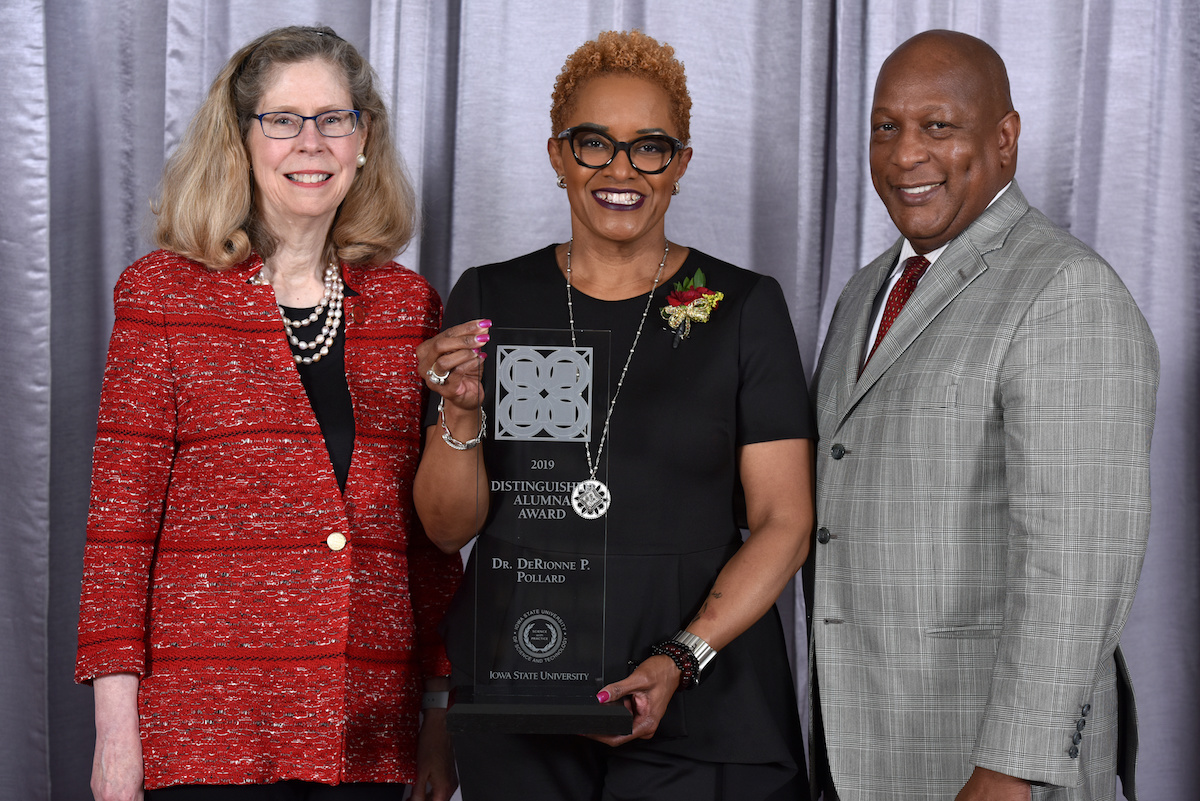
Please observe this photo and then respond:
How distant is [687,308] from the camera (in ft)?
5.79

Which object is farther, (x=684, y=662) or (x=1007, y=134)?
(x=1007, y=134)

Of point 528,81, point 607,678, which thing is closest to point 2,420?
point 528,81

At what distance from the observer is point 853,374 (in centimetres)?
182

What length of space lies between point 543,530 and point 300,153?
868 mm

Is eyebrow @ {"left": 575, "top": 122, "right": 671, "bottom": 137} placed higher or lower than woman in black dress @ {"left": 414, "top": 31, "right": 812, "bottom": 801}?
higher

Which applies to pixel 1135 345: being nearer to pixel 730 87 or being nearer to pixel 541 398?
pixel 541 398

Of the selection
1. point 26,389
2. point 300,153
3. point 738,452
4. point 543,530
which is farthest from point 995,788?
point 26,389

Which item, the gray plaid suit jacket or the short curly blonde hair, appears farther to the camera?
the short curly blonde hair

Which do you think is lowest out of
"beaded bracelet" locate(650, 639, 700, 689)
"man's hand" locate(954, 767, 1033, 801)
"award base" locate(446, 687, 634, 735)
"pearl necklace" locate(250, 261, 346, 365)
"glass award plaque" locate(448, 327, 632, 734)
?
"man's hand" locate(954, 767, 1033, 801)

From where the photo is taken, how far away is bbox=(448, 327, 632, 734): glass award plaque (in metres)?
1.55

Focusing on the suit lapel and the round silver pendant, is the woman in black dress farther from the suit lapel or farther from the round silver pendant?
the suit lapel

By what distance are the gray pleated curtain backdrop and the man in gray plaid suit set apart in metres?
0.89

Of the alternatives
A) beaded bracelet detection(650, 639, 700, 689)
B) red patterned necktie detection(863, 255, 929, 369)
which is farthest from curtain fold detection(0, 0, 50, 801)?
red patterned necktie detection(863, 255, 929, 369)

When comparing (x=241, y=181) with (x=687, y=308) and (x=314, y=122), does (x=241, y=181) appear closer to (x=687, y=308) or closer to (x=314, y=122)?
(x=314, y=122)
